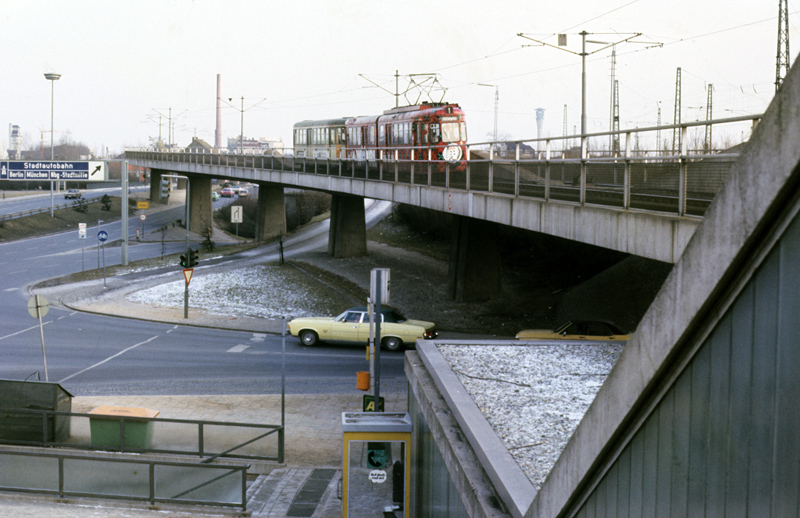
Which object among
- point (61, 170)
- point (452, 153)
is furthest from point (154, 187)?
point (452, 153)

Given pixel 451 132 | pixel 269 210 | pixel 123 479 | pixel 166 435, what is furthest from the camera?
pixel 269 210

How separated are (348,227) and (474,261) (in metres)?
13.0

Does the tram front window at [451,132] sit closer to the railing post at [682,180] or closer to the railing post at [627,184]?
the railing post at [627,184]

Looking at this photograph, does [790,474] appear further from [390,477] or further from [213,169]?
[213,169]

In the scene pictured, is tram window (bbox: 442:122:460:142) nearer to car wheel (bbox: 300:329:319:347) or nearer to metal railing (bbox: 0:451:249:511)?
car wheel (bbox: 300:329:319:347)

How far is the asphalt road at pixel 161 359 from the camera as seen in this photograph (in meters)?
22.0

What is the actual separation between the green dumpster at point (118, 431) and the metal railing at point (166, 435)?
0.02m

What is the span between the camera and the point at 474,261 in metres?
33.8

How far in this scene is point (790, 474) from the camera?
286 centimetres

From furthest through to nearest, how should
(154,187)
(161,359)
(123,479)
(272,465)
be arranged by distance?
1. (154,187)
2. (161,359)
3. (272,465)
4. (123,479)

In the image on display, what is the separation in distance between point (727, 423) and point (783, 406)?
1.15 feet

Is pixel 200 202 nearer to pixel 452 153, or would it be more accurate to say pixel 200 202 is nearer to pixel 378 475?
pixel 452 153

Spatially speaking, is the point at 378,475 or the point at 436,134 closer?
the point at 378,475

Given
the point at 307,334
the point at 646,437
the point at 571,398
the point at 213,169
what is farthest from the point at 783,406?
the point at 213,169
